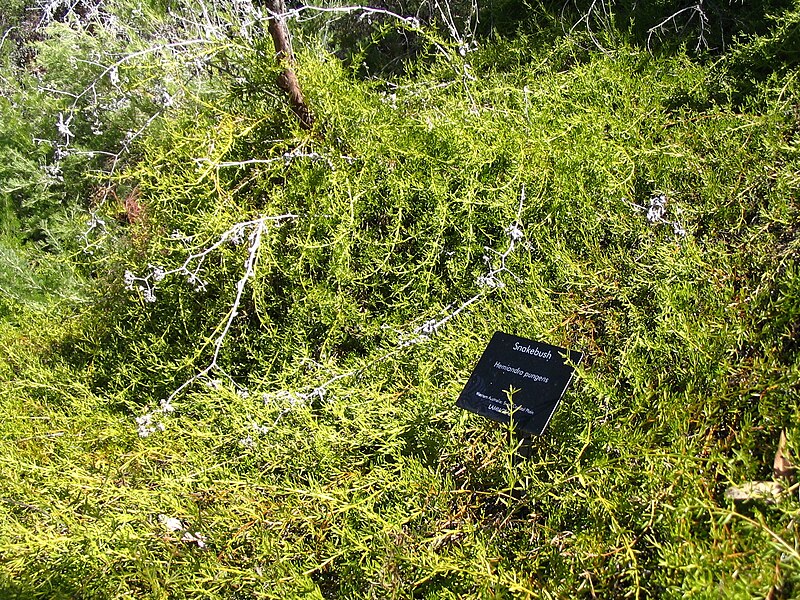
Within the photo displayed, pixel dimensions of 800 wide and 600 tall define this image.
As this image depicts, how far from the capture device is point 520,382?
5.66 ft

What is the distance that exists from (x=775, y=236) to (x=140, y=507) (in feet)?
6.52

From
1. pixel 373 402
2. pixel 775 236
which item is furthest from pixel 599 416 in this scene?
pixel 775 236

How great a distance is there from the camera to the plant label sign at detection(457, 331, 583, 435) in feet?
5.47

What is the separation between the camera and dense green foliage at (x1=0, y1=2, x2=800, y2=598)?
4.99 ft

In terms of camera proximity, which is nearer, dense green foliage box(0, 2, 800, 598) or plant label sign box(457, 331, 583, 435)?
dense green foliage box(0, 2, 800, 598)

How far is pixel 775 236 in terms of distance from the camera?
6.57 ft

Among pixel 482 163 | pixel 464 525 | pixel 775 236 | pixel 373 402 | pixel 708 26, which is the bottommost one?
pixel 464 525

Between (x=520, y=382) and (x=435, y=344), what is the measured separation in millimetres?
416

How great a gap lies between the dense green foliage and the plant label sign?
0.09 metres

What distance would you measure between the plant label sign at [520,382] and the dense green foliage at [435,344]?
93 millimetres

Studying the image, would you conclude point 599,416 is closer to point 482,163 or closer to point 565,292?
point 565,292

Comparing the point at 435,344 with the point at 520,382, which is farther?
the point at 435,344

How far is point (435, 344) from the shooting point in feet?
6.84

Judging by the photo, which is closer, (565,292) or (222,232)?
(565,292)
